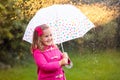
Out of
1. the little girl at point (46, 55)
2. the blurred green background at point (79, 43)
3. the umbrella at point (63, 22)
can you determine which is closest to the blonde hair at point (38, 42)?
the little girl at point (46, 55)

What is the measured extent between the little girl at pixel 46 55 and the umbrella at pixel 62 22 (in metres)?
0.16

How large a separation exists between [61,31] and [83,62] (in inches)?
129

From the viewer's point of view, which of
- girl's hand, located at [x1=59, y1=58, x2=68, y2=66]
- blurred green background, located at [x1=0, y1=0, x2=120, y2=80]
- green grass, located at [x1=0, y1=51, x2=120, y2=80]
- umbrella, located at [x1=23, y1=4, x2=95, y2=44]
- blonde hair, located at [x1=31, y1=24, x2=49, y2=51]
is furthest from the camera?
blurred green background, located at [x1=0, y1=0, x2=120, y2=80]

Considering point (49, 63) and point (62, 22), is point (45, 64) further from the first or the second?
point (62, 22)

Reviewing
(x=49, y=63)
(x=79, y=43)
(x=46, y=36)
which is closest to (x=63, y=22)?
(x=46, y=36)

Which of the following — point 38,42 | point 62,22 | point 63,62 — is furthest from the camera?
point 62,22

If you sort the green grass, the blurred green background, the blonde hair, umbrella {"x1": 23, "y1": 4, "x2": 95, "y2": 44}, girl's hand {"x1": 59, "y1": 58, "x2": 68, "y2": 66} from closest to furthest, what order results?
1. girl's hand {"x1": 59, "y1": 58, "x2": 68, "y2": 66}
2. the blonde hair
3. umbrella {"x1": 23, "y1": 4, "x2": 95, "y2": 44}
4. the green grass
5. the blurred green background

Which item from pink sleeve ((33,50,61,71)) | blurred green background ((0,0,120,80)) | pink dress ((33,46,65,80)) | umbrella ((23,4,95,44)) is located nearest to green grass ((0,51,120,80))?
blurred green background ((0,0,120,80))

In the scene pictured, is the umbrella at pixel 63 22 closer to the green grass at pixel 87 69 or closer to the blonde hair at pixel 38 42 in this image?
the blonde hair at pixel 38 42

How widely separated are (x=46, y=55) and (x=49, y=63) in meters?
0.08

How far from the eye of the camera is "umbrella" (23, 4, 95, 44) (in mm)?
3264

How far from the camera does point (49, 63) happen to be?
304 cm

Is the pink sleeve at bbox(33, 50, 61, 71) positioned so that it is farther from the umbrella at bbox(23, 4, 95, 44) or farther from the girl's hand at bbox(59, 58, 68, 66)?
the umbrella at bbox(23, 4, 95, 44)

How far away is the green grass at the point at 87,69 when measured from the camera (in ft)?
20.4
